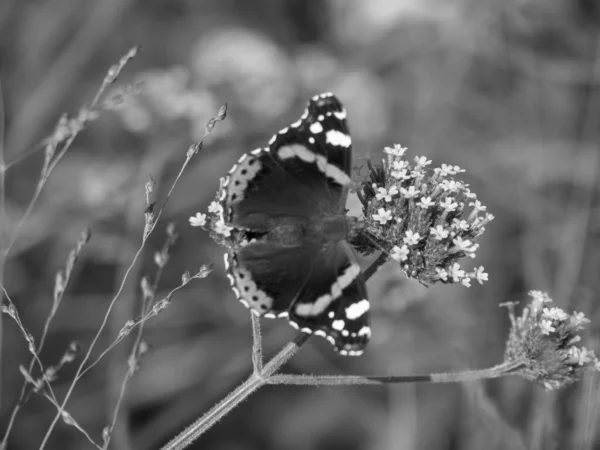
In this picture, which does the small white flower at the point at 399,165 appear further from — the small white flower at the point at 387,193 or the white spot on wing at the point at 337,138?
the white spot on wing at the point at 337,138

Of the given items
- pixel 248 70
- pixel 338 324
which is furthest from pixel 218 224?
pixel 248 70

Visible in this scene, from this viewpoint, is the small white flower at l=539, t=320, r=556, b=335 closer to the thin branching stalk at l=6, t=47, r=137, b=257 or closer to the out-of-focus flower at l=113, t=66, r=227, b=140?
the thin branching stalk at l=6, t=47, r=137, b=257

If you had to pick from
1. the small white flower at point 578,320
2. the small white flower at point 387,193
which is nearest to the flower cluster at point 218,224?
the small white flower at point 387,193

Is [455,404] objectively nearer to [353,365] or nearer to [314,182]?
[353,365]

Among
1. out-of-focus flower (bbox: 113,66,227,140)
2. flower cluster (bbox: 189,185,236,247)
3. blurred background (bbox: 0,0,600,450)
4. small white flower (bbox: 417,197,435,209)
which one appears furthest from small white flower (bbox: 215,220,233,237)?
out-of-focus flower (bbox: 113,66,227,140)

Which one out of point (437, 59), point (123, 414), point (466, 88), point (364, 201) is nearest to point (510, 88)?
point (466, 88)

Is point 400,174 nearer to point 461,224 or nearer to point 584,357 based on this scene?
point 461,224
